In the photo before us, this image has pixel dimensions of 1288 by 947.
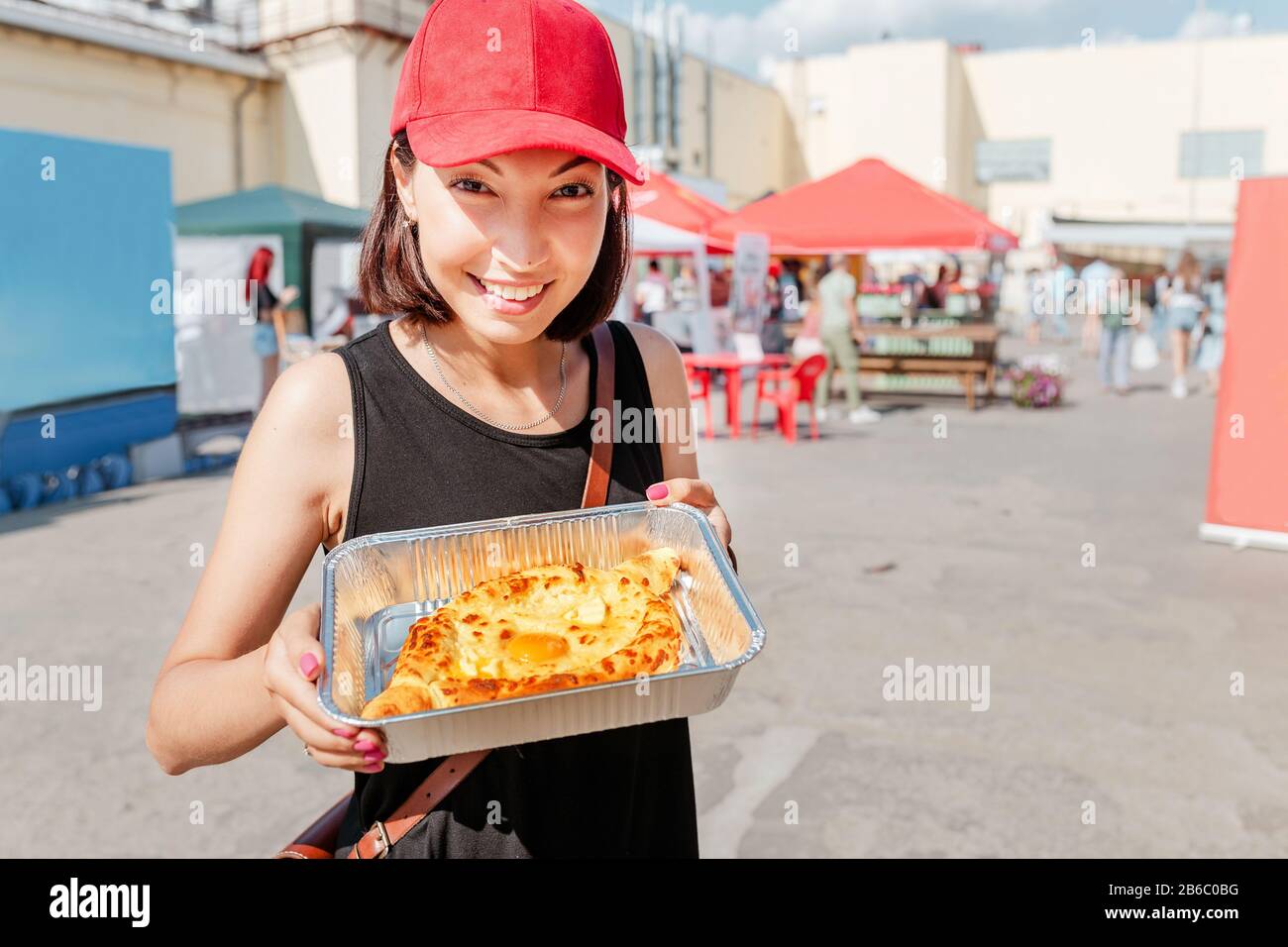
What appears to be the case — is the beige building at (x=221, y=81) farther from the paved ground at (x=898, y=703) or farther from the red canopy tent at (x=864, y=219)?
the paved ground at (x=898, y=703)

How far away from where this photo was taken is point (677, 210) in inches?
600

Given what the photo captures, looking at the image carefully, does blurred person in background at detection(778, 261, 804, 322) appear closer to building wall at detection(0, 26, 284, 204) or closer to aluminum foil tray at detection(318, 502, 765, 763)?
building wall at detection(0, 26, 284, 204)

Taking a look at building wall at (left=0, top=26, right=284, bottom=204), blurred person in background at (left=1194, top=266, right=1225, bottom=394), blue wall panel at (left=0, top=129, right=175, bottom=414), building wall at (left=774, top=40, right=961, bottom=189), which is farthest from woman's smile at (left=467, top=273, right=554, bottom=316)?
building wall at (left=774, top=40, right=961, bottom=189)

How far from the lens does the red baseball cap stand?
134 cm

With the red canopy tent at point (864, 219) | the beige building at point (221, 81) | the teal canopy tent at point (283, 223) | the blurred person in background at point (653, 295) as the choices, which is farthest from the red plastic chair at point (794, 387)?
the beige building at point (221, 81)

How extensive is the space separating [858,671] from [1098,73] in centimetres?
4782

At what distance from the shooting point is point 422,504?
61.5 inches

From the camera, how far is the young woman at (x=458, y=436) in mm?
1364

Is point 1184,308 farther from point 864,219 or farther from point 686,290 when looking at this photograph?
point 686,290

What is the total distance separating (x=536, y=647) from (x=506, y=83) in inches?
28.6

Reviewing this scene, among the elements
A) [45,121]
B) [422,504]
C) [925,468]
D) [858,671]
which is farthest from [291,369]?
[45,121]

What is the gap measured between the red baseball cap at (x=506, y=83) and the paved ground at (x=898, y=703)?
9.32ft

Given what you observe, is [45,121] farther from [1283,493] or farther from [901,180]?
[1283,493]
